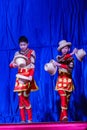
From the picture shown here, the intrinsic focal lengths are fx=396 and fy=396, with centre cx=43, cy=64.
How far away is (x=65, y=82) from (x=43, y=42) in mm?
360

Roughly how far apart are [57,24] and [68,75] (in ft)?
1.34

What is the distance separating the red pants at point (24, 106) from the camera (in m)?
3.01

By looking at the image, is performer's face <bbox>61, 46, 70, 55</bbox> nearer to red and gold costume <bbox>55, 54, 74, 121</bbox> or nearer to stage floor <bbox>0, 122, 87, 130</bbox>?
red and gold costume <bbox>55, 54, 74, 121</bbox>

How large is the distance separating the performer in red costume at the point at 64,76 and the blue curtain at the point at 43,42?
38 mm

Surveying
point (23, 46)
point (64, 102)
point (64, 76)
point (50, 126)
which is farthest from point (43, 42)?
point (50, 126)

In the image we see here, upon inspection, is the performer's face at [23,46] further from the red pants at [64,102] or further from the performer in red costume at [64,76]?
the red pants at [64,102]

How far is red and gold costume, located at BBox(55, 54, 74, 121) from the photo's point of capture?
2.96 meters

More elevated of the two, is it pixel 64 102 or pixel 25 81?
pixel 25 81

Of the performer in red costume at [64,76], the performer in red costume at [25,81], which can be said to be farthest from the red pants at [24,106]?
the performer in red costume at [64,76]

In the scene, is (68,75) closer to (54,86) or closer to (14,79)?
(54,86)

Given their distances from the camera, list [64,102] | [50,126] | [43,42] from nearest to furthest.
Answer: [50,126] < [64,102] < [43,42]

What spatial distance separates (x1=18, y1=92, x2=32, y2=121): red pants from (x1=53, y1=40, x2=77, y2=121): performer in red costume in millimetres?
241

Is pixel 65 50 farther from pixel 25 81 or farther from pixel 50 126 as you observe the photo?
pixel 50 126

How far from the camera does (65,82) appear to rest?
9.72 ft
